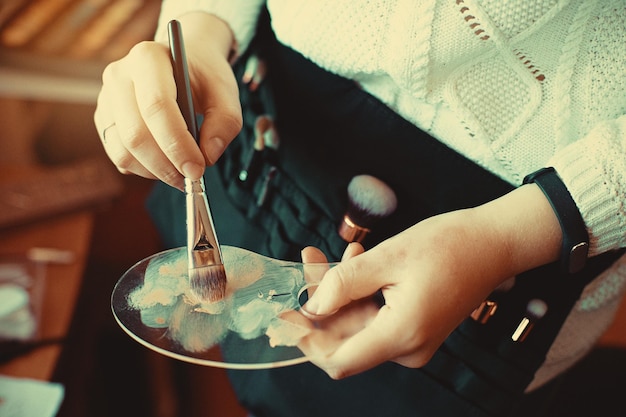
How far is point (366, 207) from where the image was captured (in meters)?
0.41

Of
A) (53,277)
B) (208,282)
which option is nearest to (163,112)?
(208,282)

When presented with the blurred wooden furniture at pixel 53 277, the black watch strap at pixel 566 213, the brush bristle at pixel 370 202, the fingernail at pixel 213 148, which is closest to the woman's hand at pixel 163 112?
the fingernail at pixel 213 148

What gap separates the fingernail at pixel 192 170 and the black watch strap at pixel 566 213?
254 millimetres

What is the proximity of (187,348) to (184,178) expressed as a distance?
0.44ft

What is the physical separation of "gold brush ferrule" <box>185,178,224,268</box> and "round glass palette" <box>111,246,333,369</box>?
0.06 feet

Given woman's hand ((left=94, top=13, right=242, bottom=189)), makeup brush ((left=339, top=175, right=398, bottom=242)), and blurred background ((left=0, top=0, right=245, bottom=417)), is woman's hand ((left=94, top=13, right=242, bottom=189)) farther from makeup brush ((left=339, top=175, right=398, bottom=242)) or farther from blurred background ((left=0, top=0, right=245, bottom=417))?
blurred background ((left=0, top=0, right=245, bottom=417))

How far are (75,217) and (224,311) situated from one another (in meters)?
0.62

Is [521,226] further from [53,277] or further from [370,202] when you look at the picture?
[53,277]

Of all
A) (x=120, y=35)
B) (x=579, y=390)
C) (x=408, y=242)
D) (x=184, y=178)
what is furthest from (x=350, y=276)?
(x=120, y=35)

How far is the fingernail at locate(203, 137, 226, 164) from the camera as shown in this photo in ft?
1.30

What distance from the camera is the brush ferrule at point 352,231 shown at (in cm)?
41

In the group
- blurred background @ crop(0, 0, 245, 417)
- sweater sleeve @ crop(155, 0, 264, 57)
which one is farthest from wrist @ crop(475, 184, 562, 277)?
blurred background @ crop(0, 0, 245, 417)

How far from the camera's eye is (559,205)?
35 cm

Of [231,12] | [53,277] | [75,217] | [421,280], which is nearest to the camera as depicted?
[421,280]
